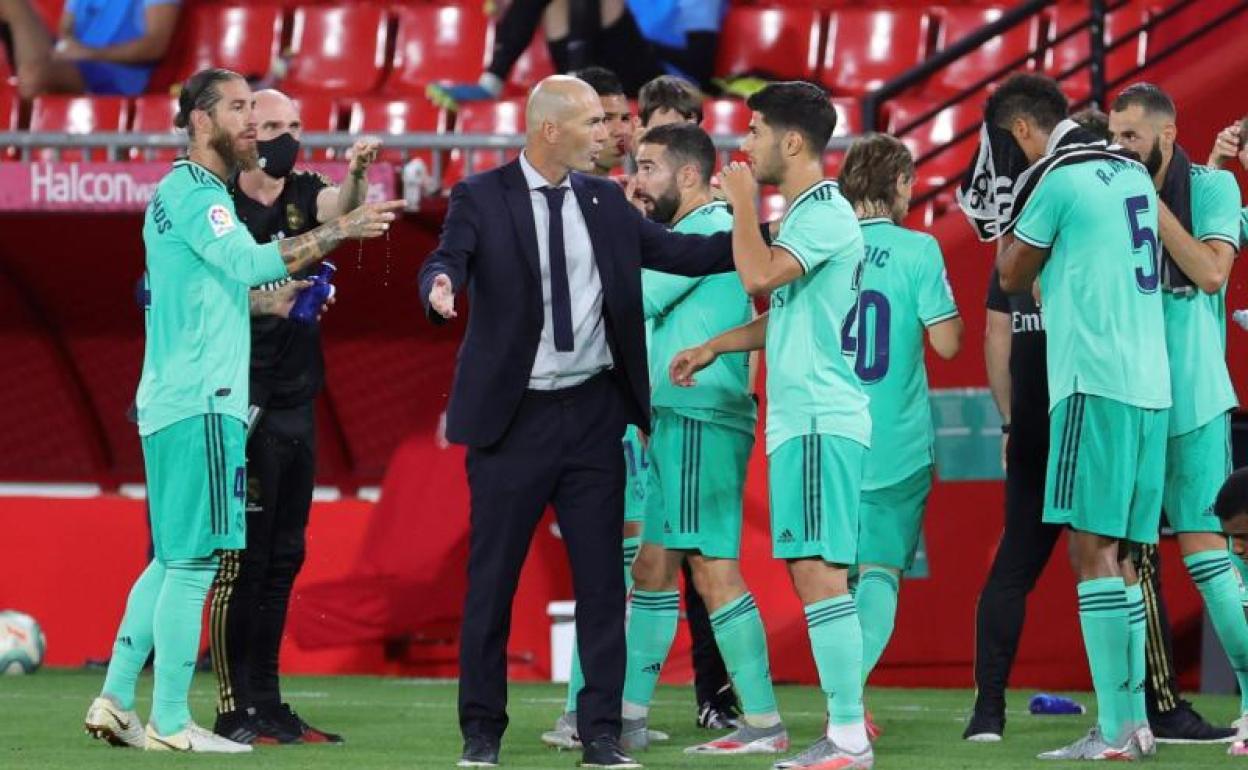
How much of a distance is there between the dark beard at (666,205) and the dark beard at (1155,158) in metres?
1.40

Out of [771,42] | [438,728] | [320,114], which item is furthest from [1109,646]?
[320,114]

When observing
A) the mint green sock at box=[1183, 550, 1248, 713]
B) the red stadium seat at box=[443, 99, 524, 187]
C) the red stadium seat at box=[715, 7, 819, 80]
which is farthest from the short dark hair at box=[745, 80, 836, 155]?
the red stadium seat at box=[715, 7, 819, 80]

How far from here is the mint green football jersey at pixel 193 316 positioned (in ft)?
22.8

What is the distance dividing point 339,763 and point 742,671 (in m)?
1.19

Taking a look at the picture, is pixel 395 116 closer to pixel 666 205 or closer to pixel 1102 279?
pixel 666 205

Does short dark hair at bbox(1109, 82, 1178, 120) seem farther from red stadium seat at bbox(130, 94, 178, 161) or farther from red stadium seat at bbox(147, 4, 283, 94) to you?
red stadium seat at bbox(147, 4, 283, 94)

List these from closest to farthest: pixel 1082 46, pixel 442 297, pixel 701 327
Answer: pixel 442 297
pixel 701 327
pixel 1082 46

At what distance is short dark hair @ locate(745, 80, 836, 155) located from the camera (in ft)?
21.6

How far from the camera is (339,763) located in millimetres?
6766

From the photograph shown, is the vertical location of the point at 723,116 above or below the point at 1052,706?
above

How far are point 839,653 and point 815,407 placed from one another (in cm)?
65

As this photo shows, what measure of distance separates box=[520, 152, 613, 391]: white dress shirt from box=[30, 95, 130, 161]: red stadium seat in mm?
6719

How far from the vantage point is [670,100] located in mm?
8047

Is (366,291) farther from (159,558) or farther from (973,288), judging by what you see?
(159,558)
